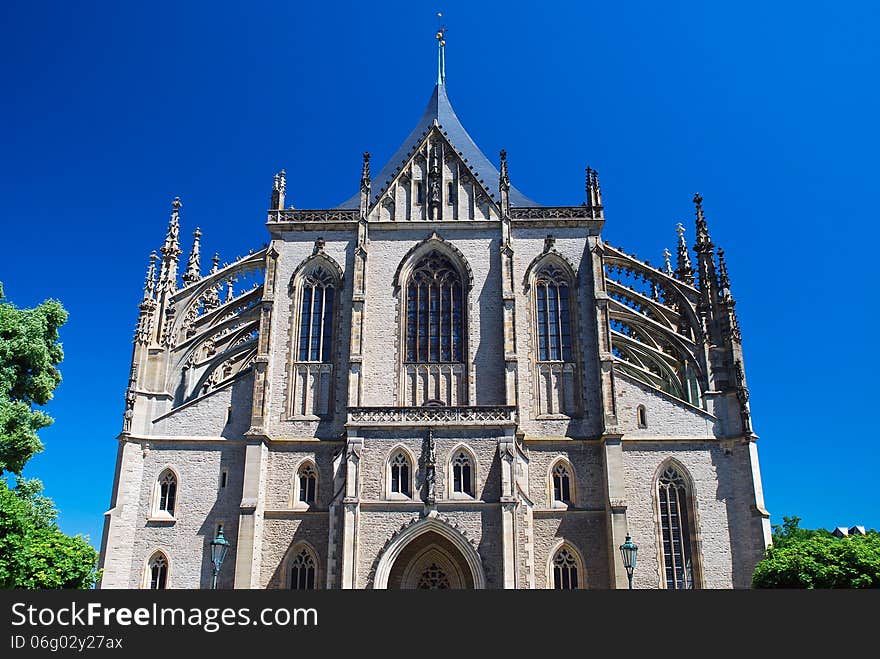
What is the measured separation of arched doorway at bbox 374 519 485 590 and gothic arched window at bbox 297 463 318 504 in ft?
16.9

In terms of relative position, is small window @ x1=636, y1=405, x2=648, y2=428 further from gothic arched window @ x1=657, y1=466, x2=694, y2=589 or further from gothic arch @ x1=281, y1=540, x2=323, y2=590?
gothic arch @ x1=281, y1=540, x2=323, y2=590

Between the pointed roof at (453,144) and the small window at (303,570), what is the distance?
62.7ft

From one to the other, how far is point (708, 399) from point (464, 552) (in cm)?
1370

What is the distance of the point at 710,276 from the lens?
37.2 metres

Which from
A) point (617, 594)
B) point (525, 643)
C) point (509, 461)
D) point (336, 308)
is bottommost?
point (525, 643)

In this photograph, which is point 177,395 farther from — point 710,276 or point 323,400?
point 710,276

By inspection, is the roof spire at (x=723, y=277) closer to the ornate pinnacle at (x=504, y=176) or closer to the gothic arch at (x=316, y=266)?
the ornate pinnacle at (x=504, y=176)

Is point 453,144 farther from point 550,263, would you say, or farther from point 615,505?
point 615,505

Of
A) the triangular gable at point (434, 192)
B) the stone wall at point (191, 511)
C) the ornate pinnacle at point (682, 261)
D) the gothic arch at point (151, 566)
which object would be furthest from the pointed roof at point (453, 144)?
the gothic arch at point (151, 566)

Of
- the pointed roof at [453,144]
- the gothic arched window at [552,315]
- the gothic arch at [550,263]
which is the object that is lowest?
the gothic arched window at [552,315]

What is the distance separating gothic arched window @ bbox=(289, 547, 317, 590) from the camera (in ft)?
107

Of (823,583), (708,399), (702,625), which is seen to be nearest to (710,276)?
(708,399)

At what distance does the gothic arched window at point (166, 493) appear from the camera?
3350 centimetres

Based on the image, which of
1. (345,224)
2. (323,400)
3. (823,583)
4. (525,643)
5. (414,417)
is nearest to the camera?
(525,643)
